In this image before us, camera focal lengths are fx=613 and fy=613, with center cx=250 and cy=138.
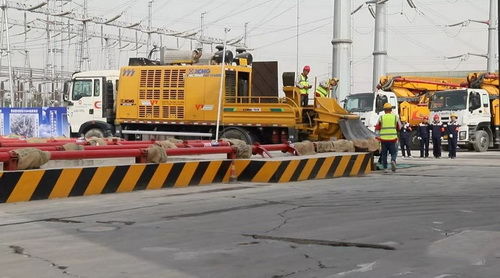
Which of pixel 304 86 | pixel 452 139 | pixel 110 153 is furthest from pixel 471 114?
pixel 110 153

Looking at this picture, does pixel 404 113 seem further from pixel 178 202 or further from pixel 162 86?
pixel 178 202

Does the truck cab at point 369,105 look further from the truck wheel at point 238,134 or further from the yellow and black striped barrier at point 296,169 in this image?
the yellow and black striped barrier at point 296,169

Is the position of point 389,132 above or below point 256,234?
above

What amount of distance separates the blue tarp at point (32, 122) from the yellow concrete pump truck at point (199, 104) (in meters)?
4.76

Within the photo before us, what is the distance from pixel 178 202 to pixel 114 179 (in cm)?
170

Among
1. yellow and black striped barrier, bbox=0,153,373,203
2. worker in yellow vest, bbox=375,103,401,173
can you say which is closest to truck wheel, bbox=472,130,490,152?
worker in yellow vest, bbox=375,103,401,173

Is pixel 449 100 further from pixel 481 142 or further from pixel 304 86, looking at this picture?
pixel 304 86

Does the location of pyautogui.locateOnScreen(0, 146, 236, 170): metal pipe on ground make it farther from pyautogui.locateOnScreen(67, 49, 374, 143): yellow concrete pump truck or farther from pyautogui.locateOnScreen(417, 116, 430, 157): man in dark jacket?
pyautogui.locateOnScreen(417, 116, 430, 157): man in dark jacket

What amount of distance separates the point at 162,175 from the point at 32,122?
1818 cm

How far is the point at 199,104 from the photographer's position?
68.5 ft

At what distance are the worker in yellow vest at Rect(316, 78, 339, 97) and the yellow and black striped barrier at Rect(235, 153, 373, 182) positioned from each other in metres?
5.70

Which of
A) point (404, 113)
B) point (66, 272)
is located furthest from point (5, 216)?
point (404, 113)

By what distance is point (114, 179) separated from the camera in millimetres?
10977

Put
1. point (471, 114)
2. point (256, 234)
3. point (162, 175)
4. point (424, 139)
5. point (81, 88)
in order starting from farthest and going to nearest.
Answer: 1. point (471, 114)
2. point (424, 139)
3. point (81, 88)
4. point (162, 175)
5. point (256, 234)
